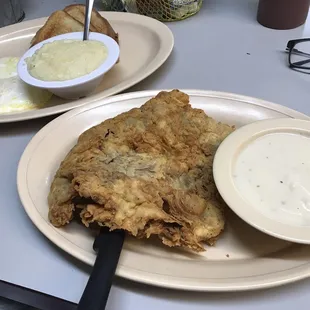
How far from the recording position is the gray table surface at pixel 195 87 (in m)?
0.73

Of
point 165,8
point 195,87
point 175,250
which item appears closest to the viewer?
point 175,250

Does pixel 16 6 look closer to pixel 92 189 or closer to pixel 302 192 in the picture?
pixel 92 189

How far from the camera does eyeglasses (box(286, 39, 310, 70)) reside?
1284mm

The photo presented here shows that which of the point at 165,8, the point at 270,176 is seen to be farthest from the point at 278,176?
the point at 165,8

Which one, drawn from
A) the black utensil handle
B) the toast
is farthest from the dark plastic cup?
the black utensil handle

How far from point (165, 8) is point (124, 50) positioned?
0.25 metres

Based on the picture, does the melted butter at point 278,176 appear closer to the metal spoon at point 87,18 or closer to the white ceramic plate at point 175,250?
the white ceramic plate at point 175,250

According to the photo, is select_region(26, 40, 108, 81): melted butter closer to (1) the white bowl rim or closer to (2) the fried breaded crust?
(1) the white bowl rim

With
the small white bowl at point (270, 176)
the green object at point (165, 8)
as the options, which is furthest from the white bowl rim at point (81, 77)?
the small white bowl at point (270, 176)

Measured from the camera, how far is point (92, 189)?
73cm

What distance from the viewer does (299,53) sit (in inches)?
52.7

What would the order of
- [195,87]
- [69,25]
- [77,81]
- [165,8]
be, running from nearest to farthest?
[77,81] < [195,87] < [69,25] < [165,8]

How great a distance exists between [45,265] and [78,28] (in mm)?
793

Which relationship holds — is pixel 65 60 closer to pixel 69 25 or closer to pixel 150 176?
pixel 69 25
